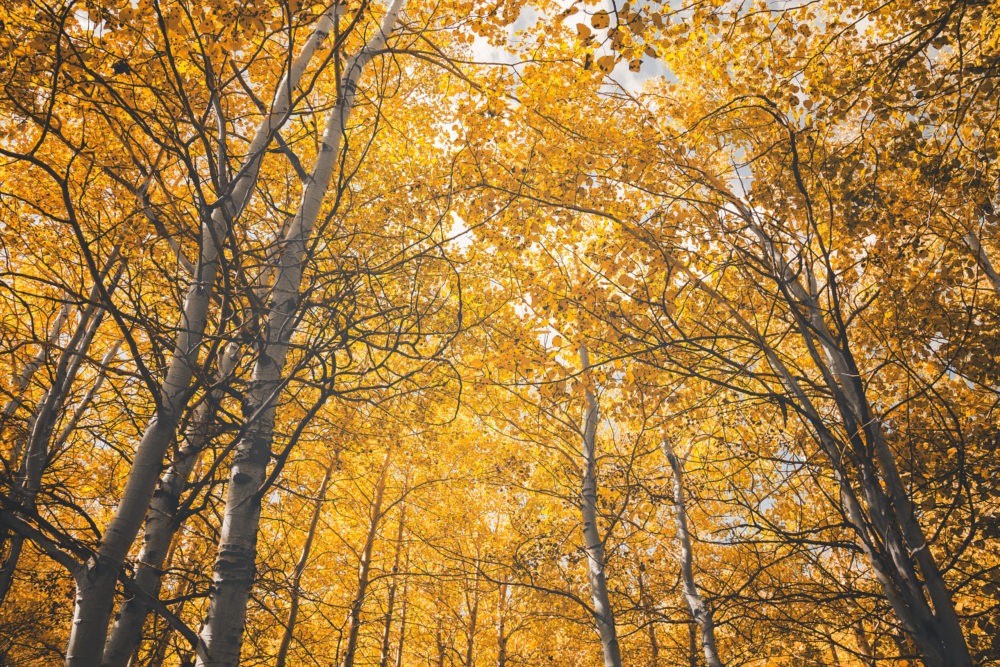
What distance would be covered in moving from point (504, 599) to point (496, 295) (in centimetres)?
1016

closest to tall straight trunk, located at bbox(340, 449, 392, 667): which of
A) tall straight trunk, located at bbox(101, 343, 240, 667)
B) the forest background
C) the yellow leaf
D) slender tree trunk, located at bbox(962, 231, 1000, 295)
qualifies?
the forest background

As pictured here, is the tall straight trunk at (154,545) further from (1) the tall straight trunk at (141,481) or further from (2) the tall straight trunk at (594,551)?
(2) the tall straight trunk at (594,551)

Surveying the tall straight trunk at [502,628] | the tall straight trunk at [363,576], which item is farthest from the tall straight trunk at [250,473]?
the tall straight trunk at [502,628]

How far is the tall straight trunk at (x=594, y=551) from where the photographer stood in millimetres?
5629

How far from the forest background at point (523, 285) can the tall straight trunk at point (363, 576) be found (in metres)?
0.13

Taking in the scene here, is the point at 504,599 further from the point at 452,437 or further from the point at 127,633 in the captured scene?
the point at 127,633

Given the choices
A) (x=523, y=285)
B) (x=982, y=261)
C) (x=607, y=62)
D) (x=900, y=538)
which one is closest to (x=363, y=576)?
(x=523, y=285)

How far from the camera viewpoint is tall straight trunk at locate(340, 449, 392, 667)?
840 centimetres

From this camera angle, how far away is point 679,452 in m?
8.31

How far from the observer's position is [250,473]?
244cm

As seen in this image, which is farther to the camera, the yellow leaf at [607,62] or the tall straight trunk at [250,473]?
the yellow leaf at [607,62]

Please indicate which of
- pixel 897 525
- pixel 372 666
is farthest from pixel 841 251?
pixel 372 666

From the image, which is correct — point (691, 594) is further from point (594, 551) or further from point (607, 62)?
point (607, 62)

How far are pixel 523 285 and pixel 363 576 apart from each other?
23.5 ft
